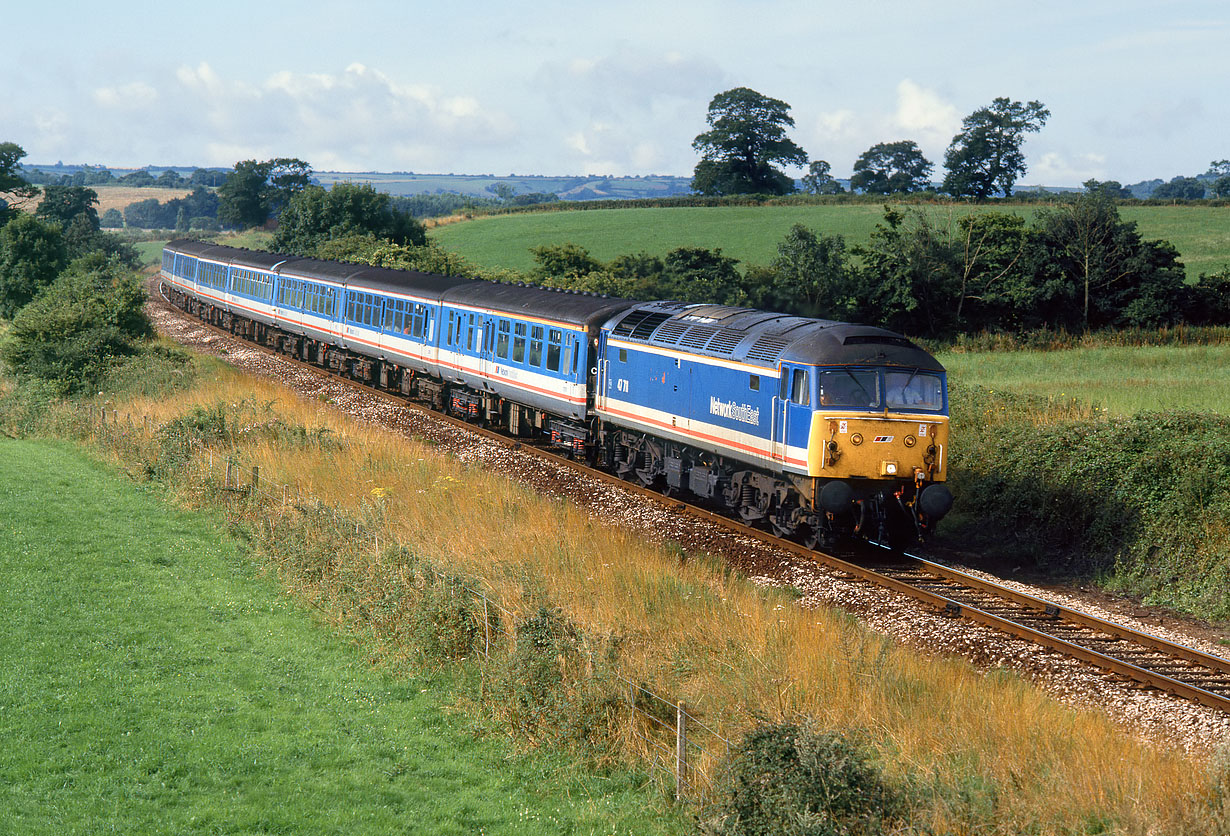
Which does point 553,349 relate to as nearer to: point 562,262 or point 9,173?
point 562,262

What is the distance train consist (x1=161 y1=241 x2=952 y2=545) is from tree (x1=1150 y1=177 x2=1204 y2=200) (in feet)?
440

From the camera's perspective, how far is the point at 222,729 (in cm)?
1078

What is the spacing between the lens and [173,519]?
19766 mm

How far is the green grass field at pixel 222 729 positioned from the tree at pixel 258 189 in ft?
388

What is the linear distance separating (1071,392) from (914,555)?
12515 millimetres

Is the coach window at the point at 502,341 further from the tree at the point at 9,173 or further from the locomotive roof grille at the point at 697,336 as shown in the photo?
the tree at the point at 9,173

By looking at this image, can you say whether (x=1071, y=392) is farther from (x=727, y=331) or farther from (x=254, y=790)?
(x=254, y=790)

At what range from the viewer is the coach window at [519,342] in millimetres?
25656

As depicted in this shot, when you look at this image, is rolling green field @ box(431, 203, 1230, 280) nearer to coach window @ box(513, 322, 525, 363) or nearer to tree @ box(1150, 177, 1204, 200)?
coach window @ box(513, 322, 525, 363)

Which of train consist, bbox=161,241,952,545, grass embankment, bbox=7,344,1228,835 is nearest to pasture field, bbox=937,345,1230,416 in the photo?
train consist, bbox=161,241,952,545

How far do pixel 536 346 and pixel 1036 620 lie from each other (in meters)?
13.9

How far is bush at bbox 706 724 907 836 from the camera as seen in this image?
714 centimetres

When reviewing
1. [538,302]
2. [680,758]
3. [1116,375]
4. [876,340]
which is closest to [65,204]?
[538,302]

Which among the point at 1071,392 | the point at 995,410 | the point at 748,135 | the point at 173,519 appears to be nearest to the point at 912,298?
the point at 1071,392
